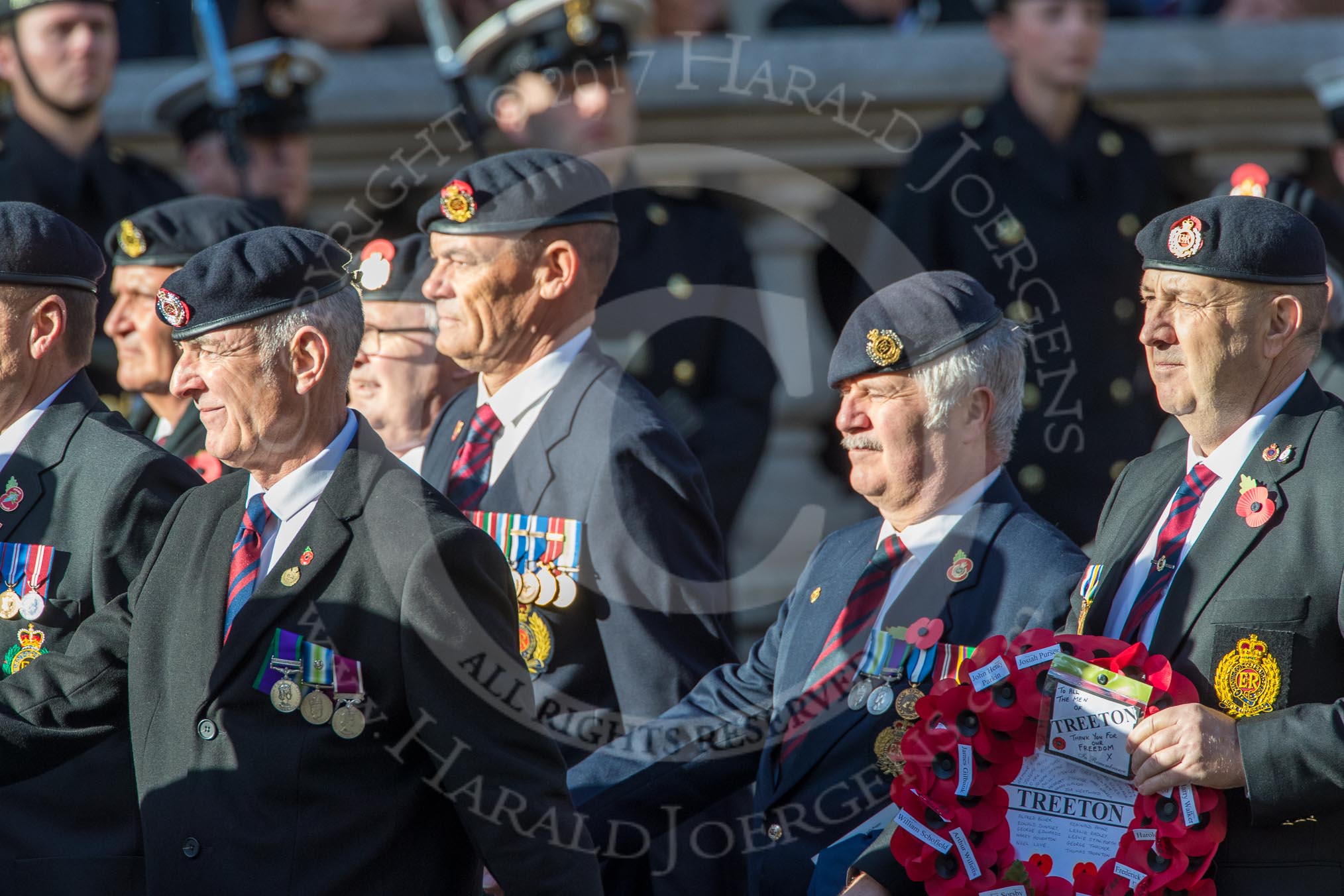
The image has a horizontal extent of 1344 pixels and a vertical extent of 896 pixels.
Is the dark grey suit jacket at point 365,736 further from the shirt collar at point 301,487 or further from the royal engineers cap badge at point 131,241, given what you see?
the royal engineers cap badge at point 131,241

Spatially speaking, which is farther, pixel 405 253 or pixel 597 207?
pixel 405 253

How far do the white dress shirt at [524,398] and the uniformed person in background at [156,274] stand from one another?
1116 mm

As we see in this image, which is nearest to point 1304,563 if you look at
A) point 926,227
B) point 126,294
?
point 926,227

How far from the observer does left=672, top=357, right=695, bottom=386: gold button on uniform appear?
6.32 metres

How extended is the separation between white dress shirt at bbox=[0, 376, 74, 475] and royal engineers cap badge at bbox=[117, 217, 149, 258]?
1.24 meters

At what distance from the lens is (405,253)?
577 centimetres

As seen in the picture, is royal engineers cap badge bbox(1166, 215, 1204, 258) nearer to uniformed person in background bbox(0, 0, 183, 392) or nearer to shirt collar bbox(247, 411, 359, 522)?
shirt collar bbox(247, 411, 359, 522)

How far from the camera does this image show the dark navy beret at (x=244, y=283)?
3996mm

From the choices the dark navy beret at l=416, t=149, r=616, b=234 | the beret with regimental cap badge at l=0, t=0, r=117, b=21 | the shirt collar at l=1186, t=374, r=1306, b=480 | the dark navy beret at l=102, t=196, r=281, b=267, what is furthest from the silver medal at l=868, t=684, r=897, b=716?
the beret with regimental cap badge at l=0, t=0, r=117, b=21

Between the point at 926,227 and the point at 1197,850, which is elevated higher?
the point at 926,227

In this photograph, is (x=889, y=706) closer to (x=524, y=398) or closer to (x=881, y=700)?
(x=881, y=700)

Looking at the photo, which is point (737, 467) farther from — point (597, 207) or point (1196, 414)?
point (1196, 414)

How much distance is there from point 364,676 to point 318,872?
372 mm

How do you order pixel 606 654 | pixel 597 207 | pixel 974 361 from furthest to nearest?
pixel 597 207, pixel 606 654, pixel 974 361
